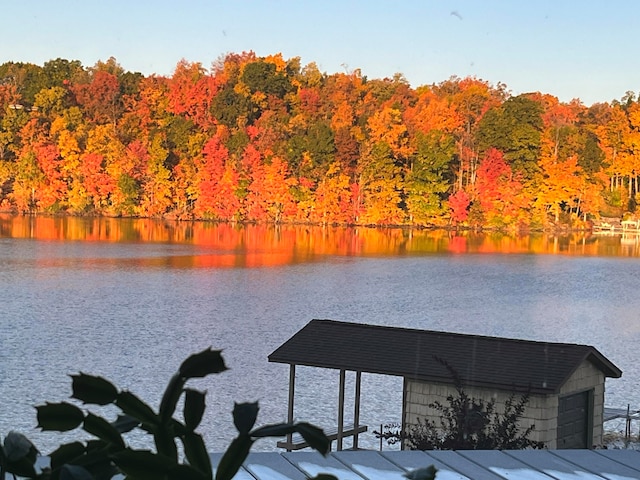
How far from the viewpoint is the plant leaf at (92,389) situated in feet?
2.47

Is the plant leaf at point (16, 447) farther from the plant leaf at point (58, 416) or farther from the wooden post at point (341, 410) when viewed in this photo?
the wooden post at point (341, 410)

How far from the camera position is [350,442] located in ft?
33.5

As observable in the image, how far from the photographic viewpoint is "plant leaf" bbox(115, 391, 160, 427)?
0.75 metres

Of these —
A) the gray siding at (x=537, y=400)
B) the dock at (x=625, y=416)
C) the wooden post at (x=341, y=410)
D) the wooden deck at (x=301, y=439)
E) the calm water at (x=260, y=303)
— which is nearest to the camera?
the gray siding at (x=537, y=400)

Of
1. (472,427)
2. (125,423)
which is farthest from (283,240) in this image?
(125,423)

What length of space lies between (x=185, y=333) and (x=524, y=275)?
14737 mm

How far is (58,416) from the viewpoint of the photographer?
0.76m

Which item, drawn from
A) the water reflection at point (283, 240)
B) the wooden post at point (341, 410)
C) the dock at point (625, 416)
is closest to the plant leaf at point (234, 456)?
the wooden post at point (341, 410)

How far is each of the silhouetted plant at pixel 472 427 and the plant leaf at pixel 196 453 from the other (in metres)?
6.78

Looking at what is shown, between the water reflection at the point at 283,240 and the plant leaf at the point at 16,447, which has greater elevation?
the plant leaf at the point at 16,447

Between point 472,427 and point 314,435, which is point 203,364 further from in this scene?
point 472,427

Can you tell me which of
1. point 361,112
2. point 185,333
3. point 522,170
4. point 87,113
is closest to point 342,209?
point 361,112

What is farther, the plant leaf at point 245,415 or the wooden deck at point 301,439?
the wooden deck at point 301,439

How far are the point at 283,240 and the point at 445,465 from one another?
41208 millimetres
